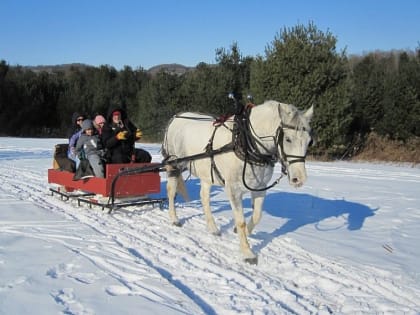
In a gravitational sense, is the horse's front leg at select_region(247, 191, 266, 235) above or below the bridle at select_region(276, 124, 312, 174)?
below

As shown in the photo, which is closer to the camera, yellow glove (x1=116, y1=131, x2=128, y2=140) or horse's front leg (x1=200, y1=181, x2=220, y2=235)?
horse's front leg (x1=200, y1=181, x2=220, y2=235)

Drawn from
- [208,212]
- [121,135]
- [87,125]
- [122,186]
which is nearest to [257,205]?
[208,212]

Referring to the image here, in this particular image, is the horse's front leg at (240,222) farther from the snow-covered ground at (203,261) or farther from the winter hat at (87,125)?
the winter hat at (87,125)

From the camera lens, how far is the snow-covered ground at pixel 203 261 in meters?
4.30

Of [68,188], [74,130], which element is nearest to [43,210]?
[68,188]

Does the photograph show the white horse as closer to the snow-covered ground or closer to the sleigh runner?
the sleigh runner

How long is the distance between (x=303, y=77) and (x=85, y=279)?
18128mm

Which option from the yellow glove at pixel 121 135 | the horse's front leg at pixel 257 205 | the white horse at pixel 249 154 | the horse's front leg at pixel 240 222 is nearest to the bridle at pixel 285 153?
the white horse at pixel 249 154

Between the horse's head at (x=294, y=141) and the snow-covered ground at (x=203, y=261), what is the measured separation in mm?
1151

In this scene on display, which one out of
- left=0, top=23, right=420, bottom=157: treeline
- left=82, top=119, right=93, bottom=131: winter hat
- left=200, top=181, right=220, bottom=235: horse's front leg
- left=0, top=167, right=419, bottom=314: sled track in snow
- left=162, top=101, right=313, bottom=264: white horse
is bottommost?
left=0, top=167, right=419, bottom=314: sled track in snow

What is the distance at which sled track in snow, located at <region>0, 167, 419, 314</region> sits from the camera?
445cm

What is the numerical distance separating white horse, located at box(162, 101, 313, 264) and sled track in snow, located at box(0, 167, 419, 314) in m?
0.37

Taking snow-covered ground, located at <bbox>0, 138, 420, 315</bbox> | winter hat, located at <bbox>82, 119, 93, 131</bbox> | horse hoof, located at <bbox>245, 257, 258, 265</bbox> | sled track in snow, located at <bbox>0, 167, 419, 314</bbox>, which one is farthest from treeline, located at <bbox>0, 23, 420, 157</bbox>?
horse hoof, located at <bbox>245, 257, 258, 265</bbox>

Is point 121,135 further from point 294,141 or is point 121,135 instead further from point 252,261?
point 294,141
